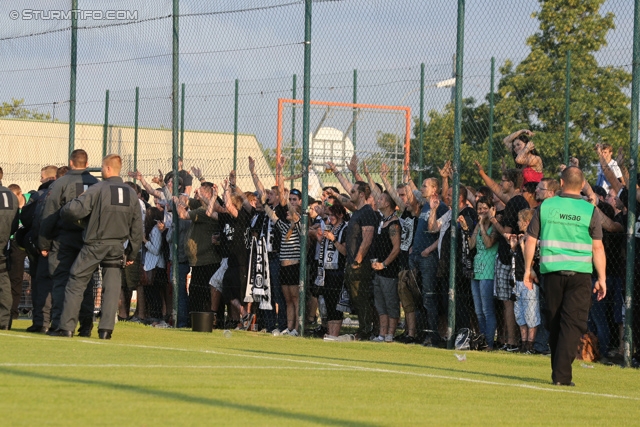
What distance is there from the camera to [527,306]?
560 inches

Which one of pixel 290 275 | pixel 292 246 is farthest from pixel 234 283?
pixel 292 246

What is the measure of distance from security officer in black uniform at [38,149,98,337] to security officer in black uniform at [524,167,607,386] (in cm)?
583

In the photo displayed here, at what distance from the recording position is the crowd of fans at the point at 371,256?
14.3 m

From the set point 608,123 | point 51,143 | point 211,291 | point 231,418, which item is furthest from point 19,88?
point 231,418

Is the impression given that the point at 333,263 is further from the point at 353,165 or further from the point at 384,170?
the point at 384,170

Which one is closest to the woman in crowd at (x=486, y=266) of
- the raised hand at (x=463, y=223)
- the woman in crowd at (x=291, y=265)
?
the raised hand at (x=463, y=223)

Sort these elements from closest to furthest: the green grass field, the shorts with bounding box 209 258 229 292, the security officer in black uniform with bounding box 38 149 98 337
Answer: the green grass field
the security officer in black uniform with bounding box 38 149 98 337
the shorts with bounding box 209 258 229 292

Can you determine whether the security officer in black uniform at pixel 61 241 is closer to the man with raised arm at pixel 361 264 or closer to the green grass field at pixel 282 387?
the green grass field at pixel 282 387

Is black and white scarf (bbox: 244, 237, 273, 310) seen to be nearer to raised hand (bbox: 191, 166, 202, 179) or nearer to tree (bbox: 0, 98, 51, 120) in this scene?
raised hand (bbox: 191, 166, 202, 179)

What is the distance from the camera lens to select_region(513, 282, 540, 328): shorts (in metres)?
14.2

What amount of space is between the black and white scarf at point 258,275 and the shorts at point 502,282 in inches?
148

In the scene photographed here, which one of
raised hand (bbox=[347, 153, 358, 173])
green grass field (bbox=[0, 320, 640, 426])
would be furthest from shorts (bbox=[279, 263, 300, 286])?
green grass field (bbox=[0, 320, 640, 426])

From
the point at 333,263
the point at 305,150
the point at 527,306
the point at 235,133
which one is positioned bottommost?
the point at 527,306

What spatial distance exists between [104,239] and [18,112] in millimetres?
13012
